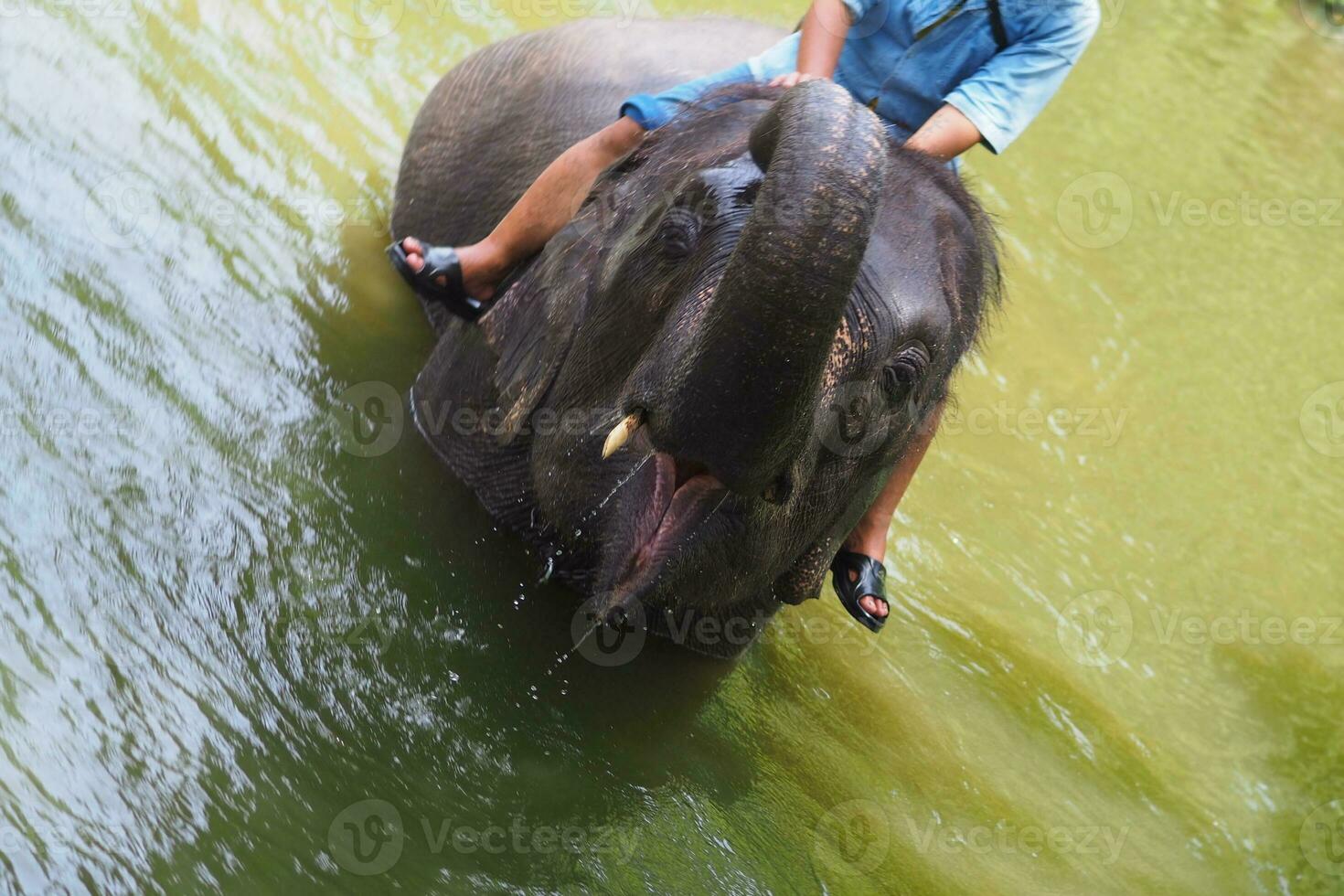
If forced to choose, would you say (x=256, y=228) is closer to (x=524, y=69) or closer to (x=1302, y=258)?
(x=524, y=69)

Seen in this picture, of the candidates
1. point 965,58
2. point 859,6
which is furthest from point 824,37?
point 965,58

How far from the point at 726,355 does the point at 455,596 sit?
181 centimetres

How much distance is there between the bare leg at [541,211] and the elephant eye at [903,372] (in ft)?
4.22

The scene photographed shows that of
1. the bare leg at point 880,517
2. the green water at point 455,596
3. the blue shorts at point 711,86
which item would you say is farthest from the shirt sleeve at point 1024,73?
the green water at point 455,596

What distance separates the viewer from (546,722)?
13.1 feet

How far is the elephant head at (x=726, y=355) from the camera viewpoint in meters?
2.64

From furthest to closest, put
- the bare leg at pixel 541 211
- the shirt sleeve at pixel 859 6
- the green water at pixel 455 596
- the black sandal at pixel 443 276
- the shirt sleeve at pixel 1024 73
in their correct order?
the black sandal at pixel 443 276, the bare leg at pixel 541 211, the shirt sleeve at pixel 859 6, the shirt sleeve at pixel 1024 73, the green water at pixel 455 596

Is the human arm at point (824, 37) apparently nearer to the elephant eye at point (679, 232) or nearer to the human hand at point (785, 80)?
the human hand at point (785, 80)

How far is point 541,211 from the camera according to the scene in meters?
4.64

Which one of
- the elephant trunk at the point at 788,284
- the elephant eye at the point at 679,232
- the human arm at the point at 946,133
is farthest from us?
the human arm at the point at 946,133

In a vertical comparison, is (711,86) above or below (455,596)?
above

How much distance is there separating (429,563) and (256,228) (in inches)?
69.8

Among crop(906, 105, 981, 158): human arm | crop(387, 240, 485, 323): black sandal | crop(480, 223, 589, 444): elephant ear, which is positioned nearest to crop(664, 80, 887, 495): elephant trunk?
crop(480, 223, 589, 444): elephant ear

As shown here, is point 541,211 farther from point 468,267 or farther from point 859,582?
point 859,582
